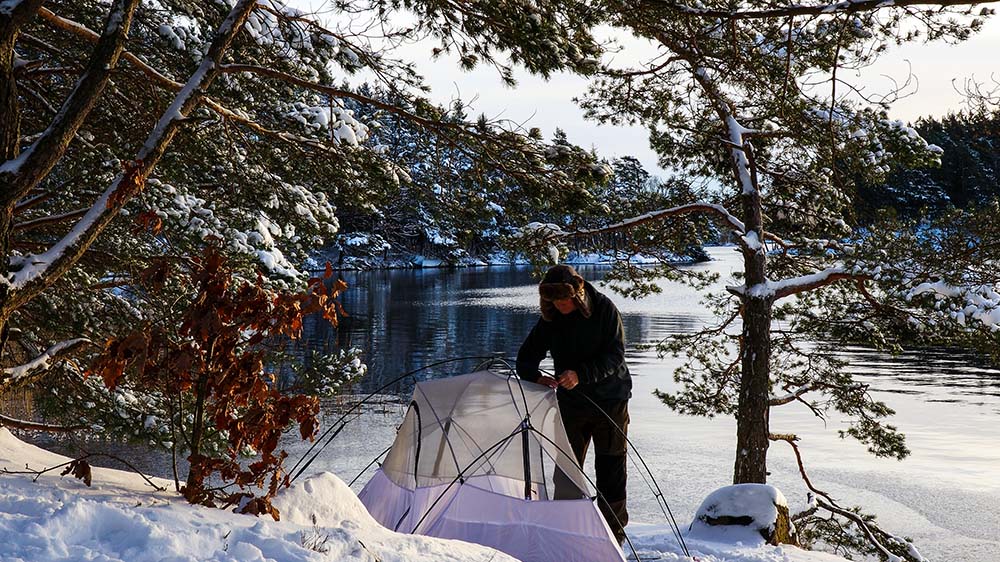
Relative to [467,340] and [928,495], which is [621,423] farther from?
[467,340]

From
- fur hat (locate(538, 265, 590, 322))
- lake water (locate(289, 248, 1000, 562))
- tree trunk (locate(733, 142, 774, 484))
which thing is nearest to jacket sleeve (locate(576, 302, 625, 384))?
fur hat (locate(538, 265, 590, 322))

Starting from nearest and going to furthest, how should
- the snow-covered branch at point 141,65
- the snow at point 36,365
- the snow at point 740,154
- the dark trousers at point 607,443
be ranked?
the snow-covered branch at point 141,65, the dark trousers at point 607,443, the snow at point 36,365, the snow at point 740,154

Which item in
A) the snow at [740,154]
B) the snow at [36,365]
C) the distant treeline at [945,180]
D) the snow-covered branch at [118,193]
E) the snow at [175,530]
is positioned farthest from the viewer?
the distant treeline at [945,180]

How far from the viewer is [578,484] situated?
512cm

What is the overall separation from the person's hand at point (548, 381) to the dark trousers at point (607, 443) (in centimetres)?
25

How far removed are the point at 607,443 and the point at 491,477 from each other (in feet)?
2.55

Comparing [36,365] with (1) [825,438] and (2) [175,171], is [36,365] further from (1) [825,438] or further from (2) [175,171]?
(1) [825,438]

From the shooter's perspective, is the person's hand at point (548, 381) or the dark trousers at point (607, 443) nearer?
the person's hand at point (548, 381)

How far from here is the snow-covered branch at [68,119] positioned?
4.49 metres

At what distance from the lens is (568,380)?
16.5ft

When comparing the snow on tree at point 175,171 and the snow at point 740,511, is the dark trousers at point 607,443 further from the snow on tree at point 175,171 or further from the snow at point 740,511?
the snow at point 740,511

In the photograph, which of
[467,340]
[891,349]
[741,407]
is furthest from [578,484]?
[467,340]

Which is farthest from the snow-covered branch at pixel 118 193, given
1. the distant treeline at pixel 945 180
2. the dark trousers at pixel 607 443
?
the distant treeline at pixel 945 180

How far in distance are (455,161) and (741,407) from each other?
16.0ft
